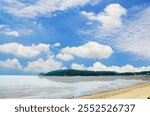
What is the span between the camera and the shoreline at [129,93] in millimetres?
4105

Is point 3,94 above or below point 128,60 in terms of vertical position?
below

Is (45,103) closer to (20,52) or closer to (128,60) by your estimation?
(20,52)

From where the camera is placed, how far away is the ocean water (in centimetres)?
412

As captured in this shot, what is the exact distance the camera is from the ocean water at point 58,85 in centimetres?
412

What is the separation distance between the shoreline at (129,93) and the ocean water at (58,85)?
0.05 meters

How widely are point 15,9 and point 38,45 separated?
0.39 metres

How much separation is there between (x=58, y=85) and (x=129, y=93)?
2.26 ft

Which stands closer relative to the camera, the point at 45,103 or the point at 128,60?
the point at 45,103

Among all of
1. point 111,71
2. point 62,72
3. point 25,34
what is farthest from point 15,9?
point 111,71

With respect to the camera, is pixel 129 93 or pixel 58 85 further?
pixel 58 85

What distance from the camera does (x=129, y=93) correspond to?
4.18 m

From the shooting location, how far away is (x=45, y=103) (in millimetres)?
3992

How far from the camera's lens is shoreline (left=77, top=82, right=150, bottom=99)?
4105mm

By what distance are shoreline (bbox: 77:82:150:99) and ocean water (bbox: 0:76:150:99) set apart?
0.17 feet
